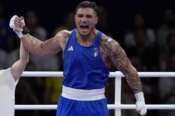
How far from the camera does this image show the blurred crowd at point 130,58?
8953 millimetres

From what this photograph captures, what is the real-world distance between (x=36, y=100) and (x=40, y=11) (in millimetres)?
2842

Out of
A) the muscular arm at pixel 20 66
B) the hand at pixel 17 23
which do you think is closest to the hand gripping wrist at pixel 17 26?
the hand at pixel 17 23

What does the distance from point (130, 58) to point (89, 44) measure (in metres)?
3.50

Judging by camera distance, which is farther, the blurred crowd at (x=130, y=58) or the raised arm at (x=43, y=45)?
the blurred crowd at (x=130, y=58)

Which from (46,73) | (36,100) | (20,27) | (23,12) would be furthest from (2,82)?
(23,12)

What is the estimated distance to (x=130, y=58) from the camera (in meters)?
9.86

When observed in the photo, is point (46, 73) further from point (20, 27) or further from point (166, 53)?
point (166, 53)

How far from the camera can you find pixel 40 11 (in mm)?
11539

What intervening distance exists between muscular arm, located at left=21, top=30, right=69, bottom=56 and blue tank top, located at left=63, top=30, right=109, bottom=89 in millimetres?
128

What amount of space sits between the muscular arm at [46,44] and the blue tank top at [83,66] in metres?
0.13

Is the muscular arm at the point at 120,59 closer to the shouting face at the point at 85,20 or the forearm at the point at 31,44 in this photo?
the shouting face at the point at 85,20

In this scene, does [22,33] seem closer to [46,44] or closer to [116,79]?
[46,44]

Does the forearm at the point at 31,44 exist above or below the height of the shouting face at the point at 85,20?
below

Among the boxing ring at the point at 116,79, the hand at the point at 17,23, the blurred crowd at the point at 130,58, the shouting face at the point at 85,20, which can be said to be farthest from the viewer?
the blurred crowd at the point at 130,58
